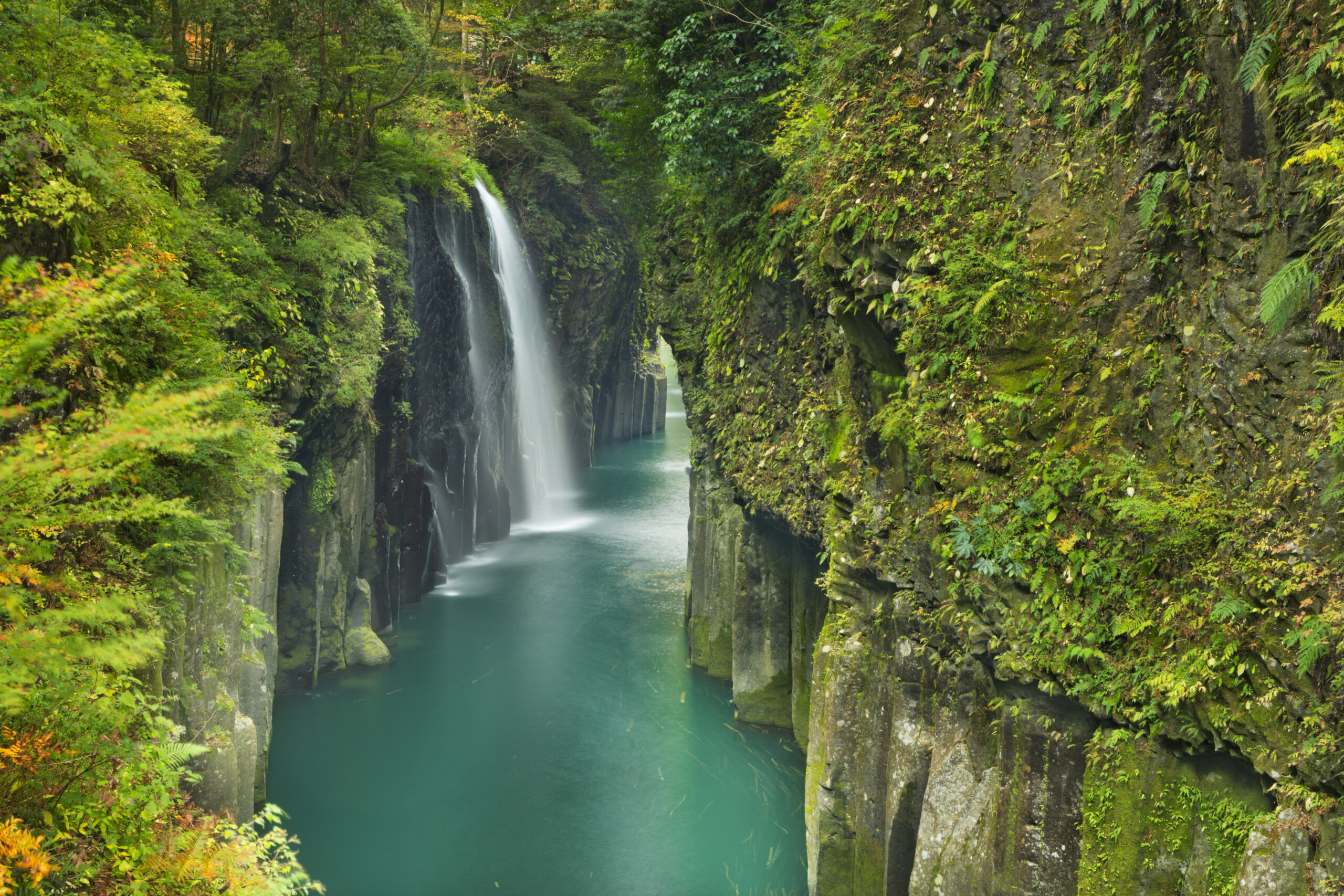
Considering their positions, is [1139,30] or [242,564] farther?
[242,564]

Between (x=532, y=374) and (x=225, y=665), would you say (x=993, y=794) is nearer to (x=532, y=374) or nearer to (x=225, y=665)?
(x=225, y=665)

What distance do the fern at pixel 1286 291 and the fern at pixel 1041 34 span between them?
3033mm

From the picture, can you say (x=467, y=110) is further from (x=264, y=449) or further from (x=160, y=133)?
(x=264, y=449)

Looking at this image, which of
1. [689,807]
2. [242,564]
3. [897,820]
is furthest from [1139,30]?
[689,807]

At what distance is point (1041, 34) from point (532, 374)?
2434cm

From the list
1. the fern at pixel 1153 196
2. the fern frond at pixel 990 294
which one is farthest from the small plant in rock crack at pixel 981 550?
the fern at pixel 1153 196

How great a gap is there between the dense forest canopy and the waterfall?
1057 centimetres

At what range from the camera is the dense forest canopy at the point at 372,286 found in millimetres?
4730

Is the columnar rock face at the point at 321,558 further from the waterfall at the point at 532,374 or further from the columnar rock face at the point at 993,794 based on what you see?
the waterfall at the point at 532,374

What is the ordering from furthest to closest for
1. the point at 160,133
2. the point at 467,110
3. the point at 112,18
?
the point at 467,110
the point at 112,18
the point at 160,133

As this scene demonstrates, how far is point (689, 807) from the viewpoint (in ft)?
42.5

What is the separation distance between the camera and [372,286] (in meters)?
15.7

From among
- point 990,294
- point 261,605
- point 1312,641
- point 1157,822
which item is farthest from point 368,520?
point 1312,641

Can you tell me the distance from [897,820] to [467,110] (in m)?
22.5
